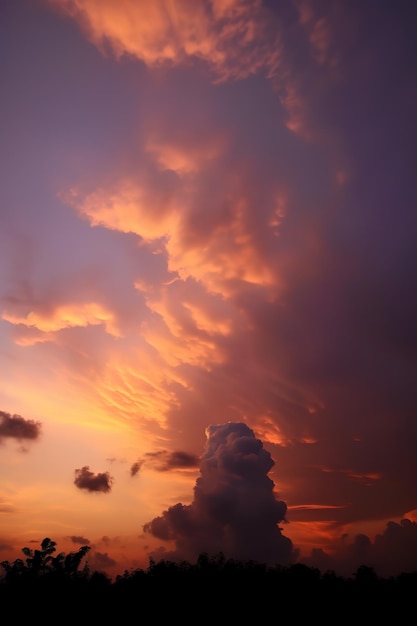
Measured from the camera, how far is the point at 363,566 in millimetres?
75188

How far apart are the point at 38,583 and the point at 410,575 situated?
54652 mm

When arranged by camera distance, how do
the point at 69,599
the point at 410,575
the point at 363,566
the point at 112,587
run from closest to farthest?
the point at 69,599
the point at 112,587
the point at 410,575
the point at 363,566

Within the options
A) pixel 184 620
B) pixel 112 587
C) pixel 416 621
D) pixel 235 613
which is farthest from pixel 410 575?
pixel 112 587

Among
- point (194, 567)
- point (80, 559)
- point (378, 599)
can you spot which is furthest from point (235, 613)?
point (80, 559)

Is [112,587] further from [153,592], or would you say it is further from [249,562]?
[249,562]

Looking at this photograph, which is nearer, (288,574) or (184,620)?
(184,620)

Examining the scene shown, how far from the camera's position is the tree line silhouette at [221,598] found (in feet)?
170

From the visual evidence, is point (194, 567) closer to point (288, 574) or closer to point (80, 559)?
point (288, 574)

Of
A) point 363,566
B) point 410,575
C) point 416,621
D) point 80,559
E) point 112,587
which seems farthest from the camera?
point 80,559

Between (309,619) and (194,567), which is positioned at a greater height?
(194,567)

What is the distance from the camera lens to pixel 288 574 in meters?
69.4

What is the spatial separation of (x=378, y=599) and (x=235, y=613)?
18712 millimetres

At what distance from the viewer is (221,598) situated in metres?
56.0

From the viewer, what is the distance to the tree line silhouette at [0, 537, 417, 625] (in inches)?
2042
